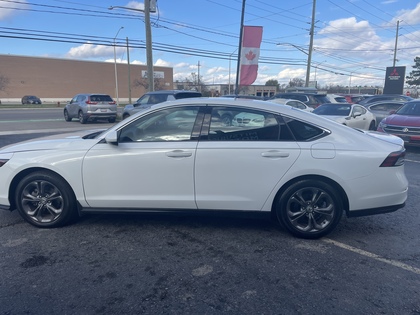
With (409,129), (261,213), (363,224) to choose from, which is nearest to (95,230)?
(261,213)

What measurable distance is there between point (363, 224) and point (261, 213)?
1.55 metres

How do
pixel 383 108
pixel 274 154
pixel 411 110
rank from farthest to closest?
pixel 383 108, pixel 411 110, pixel 274 154

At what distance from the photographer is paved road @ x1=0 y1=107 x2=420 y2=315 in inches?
103

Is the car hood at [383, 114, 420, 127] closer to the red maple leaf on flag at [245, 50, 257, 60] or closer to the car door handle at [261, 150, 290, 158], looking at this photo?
the red maple leaf on flag at [245, 50, 257, 60]

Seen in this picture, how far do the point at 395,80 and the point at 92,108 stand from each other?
2867cm

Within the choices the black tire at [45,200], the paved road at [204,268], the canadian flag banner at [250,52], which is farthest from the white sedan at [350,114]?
the black tire at [45,200]

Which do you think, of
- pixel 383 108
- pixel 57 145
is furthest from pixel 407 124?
pixel 57 145

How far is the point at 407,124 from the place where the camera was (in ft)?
31.8

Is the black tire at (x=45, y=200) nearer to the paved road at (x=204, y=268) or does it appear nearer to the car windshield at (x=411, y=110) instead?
the paved road at (x=204, y=268)

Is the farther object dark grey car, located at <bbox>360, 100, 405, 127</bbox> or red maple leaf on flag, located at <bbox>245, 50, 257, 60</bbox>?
red maple leaf on flag, located at <bbox>245, 50, 257, 60</bbox>

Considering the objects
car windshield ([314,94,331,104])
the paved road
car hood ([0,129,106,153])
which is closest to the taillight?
the paved road

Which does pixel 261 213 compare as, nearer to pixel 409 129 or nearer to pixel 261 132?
pixel 261 132

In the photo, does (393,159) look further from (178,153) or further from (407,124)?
(407,124)

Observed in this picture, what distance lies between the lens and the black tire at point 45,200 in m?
3.86
